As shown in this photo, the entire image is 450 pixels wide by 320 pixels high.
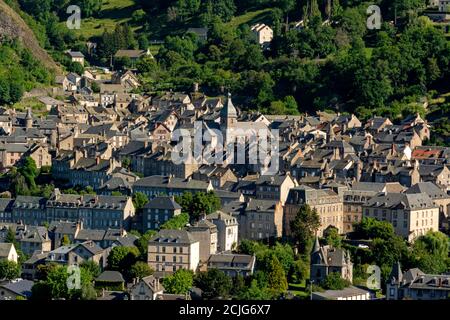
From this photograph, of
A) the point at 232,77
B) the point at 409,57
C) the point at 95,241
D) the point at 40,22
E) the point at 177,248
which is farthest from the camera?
the point at 40,22

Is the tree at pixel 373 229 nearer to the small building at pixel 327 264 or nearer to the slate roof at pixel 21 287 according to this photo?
the small building at pixel 327 264

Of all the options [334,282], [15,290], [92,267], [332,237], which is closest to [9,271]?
[15,290]

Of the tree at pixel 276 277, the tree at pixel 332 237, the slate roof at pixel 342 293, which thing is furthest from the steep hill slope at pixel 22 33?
the slate roof at pixel 342 293

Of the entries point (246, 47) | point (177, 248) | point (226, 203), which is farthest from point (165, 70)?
point (177, 248)

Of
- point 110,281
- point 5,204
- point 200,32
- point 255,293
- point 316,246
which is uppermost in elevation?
point 200,32

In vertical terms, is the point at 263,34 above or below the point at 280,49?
above

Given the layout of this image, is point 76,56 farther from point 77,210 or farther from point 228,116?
point 77,210

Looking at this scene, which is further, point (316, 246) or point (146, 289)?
point (316, 246)
